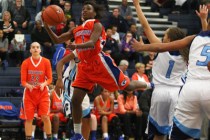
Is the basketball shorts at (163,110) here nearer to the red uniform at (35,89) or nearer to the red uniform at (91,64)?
the red uniform at (91,64)

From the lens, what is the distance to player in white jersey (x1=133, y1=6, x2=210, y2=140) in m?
7.31

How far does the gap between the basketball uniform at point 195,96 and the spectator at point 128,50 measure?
9930 millimetres

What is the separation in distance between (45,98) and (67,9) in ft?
17.8

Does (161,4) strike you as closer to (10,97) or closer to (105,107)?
(105,107)

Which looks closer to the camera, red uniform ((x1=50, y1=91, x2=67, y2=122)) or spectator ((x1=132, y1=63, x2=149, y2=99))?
red uniform ((x1=50, y1=91, x2=67, y2=122))

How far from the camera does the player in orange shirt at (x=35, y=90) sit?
42.6 feet

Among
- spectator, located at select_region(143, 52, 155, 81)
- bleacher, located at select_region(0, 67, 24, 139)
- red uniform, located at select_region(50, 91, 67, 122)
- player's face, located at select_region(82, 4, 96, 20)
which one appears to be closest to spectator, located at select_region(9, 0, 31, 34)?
bleacher, located at select_region(0, 67, 24, 139)

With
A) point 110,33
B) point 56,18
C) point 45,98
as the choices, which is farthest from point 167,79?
point 110,33

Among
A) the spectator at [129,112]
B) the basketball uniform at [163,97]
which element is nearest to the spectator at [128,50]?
the spectator at [129,112]

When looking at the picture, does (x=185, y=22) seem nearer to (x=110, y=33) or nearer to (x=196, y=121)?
(x=110, y=33)

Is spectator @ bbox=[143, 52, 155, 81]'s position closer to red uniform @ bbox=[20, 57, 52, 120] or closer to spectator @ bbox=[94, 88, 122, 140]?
spectator @ bbox=[94, 88, 122, 140]

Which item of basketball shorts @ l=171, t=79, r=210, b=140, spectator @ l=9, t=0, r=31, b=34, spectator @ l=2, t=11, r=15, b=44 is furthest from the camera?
spectator @ l=9, t=0, r=31, b=34

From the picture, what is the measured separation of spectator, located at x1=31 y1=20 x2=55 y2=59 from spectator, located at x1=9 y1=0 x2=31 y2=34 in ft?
2.44

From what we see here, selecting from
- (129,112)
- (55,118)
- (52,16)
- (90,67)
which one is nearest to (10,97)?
(55,118)
